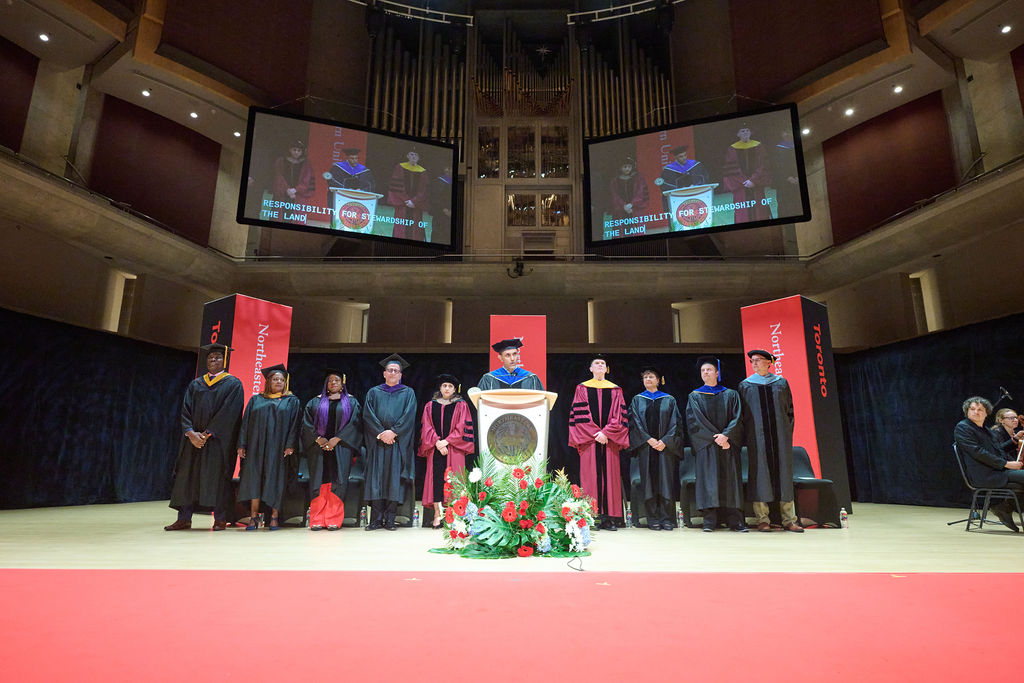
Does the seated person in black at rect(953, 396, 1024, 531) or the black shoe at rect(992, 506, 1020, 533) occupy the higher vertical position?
the seated person in black at rect(953, 396, 1024, 531)

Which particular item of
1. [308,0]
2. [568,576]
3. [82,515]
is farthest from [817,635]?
[308,0]

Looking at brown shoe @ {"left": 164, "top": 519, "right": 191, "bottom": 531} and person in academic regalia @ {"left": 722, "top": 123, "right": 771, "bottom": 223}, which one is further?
person in academic regalia @ {"left": 722, "top": 123, "right": 771, "bottom": 223}

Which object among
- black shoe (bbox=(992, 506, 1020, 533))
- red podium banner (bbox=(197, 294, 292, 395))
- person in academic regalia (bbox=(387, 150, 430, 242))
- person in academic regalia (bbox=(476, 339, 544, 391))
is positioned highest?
person in academic regalia (bbox=(387, 150, 430, 242))

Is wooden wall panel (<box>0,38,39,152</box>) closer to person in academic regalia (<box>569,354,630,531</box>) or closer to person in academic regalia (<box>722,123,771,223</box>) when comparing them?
person in academic regalia (<box>569,354,630,531</box>)

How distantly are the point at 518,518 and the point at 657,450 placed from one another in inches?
102

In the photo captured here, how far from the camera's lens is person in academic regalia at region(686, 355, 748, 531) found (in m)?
5.23

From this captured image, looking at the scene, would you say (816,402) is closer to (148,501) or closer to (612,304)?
(612,304)

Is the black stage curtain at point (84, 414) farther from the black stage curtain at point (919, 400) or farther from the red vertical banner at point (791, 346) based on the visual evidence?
the black stage curtain at point (919, 400)

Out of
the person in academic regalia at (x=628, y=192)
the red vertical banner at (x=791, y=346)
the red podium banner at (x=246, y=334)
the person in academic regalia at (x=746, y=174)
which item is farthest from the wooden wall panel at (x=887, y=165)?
the red podium banner at (x=246, y=334)

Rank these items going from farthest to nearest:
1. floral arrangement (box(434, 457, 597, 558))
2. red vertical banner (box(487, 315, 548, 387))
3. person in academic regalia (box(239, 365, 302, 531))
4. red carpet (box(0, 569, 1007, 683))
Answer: red vertical banner (box(487, 315, 548, 387)), person in academic regalia (box(239, 365, 302, 531)), floral arrangement (box(434, 457, 597, 558)), red carpet (box(0, 569, 1007, 683))

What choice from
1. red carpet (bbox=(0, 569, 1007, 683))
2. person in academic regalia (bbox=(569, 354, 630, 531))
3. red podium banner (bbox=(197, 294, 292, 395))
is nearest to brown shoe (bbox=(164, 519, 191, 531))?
red carpet (bbox=(0, 569, 1007, 683))

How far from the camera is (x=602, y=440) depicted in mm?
5363

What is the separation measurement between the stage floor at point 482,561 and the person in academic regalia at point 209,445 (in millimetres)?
252

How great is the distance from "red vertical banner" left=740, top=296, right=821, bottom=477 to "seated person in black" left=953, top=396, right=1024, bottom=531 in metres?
1.91
